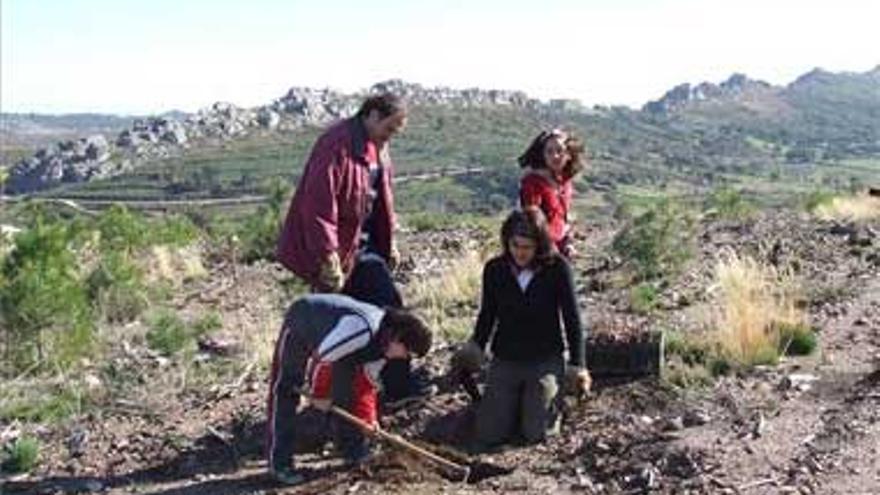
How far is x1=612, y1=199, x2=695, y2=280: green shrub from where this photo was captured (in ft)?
41.3

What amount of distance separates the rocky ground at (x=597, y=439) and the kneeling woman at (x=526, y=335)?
0.21 meters

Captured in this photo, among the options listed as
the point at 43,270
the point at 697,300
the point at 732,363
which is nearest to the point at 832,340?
the point at 732,363

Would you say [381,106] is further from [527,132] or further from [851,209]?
[527,132]

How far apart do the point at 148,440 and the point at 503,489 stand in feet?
8.54

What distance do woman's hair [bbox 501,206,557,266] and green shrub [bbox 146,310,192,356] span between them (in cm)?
454

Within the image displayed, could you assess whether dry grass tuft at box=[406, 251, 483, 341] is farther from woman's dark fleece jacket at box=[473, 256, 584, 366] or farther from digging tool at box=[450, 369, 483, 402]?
woman's dark fleece jacket at box=[473, 256, 584, 366]

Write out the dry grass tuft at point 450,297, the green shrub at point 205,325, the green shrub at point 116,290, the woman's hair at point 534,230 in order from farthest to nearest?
the green shrub at point 116,290 < the green shrub at point 205,325 < the dry grass tuft at point 450,297 < the woman's hair at point 534,230

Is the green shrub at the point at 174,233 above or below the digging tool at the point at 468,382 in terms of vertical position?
below

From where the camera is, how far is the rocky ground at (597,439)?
19.9 ft

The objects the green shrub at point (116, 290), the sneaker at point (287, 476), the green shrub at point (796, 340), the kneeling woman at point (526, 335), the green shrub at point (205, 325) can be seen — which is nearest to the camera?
the sneaker at point (287, 476)

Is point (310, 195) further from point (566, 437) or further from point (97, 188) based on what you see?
→ point (97, 188)

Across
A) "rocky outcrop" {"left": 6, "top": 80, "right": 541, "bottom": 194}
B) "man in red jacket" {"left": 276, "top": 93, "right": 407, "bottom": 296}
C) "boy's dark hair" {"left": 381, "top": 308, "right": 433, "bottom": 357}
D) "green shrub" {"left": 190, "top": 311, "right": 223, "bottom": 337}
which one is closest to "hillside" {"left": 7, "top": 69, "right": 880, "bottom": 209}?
"rocky outcrop" {"left": 6, "top": 80, "right": 541, "bottom": 194}

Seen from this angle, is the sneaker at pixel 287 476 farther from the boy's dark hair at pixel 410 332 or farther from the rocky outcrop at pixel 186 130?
the rocky outcrop at pixel 186 130

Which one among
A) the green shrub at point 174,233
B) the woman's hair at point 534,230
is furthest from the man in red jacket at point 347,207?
the green shrub at point 174,233
